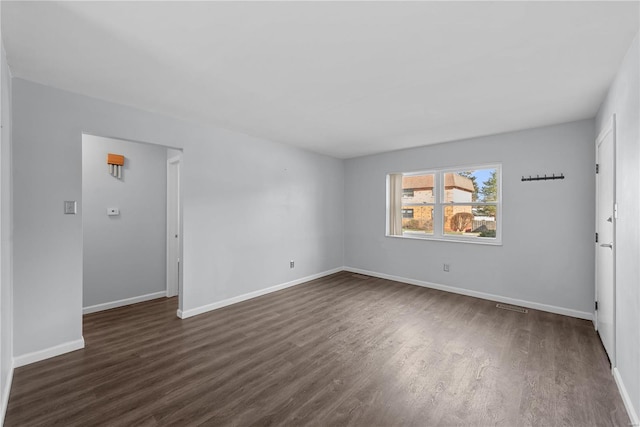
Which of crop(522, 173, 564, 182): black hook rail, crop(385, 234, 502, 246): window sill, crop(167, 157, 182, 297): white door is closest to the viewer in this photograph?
crop(522, 173, 564, 182): black hook rail

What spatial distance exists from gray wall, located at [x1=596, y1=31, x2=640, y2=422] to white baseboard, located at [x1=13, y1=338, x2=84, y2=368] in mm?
4400

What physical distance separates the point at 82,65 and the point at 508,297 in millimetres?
5482

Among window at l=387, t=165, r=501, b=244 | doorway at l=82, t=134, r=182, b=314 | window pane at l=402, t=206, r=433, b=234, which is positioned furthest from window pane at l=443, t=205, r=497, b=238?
doorway at l=82, t=134, r=182, b=314

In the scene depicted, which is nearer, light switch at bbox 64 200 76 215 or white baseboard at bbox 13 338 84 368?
white baseboard at bbox 13 338 84 368

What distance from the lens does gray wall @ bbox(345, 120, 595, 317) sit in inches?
137

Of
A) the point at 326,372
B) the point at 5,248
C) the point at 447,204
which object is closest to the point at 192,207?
the point at 5,248

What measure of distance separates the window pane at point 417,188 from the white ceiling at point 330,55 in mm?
1780

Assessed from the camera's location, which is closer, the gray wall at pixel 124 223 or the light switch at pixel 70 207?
the light switch at pixel 70 207

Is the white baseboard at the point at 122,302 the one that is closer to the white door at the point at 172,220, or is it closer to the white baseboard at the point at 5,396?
the white door at the point at 172,220

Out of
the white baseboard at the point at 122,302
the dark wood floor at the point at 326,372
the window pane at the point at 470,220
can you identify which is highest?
the window pane at the point at 470,220

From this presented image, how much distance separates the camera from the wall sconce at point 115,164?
383cm

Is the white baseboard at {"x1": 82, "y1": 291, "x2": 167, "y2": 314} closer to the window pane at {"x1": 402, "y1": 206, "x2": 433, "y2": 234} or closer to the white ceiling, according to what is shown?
the white ceiling

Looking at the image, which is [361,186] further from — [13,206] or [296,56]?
[13,206]

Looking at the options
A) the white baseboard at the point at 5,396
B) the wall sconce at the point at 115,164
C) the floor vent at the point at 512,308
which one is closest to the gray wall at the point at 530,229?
the floor vent at the point at 512,308
